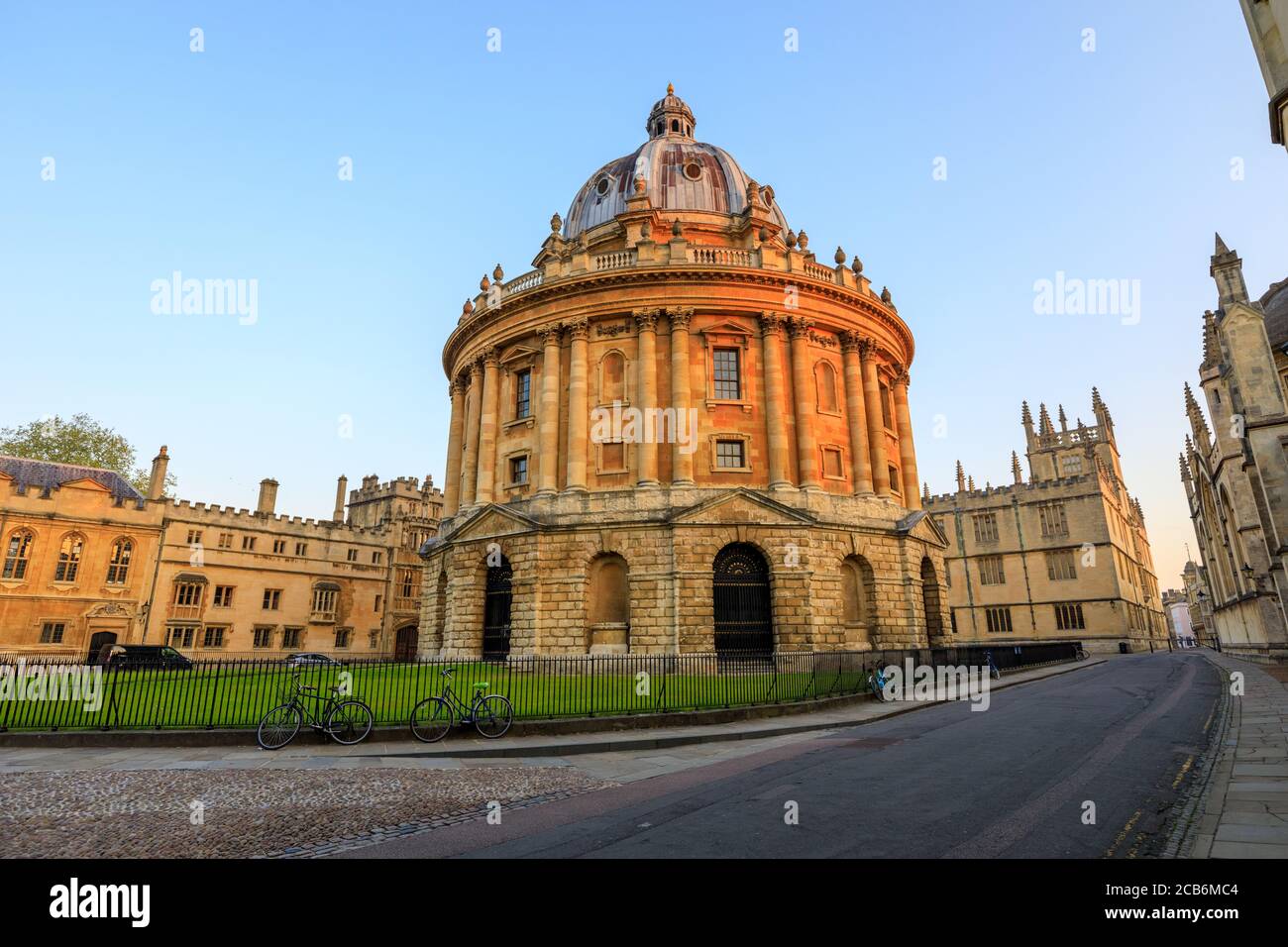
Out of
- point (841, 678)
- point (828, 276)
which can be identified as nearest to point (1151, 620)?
point (828, 276)

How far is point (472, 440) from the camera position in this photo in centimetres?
3334

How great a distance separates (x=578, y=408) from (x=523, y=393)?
467cm

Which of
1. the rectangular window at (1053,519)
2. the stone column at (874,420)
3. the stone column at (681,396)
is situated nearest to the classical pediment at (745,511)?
the stone column at (681,396)

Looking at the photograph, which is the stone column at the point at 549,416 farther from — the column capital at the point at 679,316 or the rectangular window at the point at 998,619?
the rectangular window at the point at 998,619

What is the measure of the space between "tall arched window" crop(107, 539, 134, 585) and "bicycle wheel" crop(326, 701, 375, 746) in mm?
37223

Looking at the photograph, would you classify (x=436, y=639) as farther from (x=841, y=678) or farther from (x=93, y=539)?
(x=93, y=539)

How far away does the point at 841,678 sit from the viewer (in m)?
20.3

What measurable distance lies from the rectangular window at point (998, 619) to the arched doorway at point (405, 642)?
50408 millimetres

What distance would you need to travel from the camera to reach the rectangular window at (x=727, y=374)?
94.8ft

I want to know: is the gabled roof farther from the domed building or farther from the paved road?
the paved road

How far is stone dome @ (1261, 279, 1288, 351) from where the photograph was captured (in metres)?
A: 27.8

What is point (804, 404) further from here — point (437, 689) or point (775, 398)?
point (437, 689)
